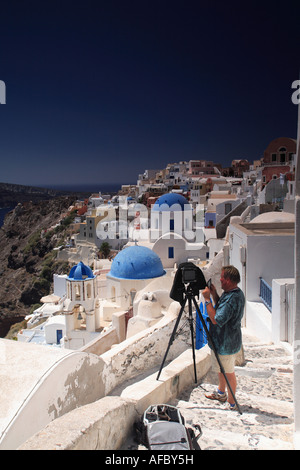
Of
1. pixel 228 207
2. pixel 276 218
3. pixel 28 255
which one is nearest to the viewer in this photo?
pixel 276 218

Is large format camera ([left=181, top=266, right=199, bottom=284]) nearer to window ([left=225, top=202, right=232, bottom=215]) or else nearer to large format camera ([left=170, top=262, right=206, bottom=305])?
large format camera ([left=170, top=262, right=206, bottom=305])

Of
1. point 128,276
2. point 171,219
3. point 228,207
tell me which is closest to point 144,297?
point 128,276

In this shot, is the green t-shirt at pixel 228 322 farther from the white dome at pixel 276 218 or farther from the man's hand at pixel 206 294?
the white dome at pixel 276 218

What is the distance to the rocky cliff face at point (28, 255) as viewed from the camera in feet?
165

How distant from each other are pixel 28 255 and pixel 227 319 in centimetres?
6516

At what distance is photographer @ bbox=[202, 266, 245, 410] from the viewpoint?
10.8 ft

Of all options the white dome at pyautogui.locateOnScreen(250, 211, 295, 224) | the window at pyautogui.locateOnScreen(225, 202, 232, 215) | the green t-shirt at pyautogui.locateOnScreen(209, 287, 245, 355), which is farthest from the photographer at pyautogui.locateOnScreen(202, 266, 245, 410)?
the window at pyautogui.locateOnScreen(225, 202, 232, 215)

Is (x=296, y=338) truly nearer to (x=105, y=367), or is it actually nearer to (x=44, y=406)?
(x=44, y=406)

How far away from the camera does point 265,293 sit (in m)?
7.29

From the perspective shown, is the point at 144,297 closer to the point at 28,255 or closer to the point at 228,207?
the point at 228,207

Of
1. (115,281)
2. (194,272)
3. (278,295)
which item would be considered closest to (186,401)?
(194,272)

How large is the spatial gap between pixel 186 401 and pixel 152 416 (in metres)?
1.07

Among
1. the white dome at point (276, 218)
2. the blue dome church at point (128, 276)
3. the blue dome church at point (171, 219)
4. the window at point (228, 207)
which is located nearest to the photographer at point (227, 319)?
the white dome at point (276, 218)

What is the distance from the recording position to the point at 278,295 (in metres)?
5.68
